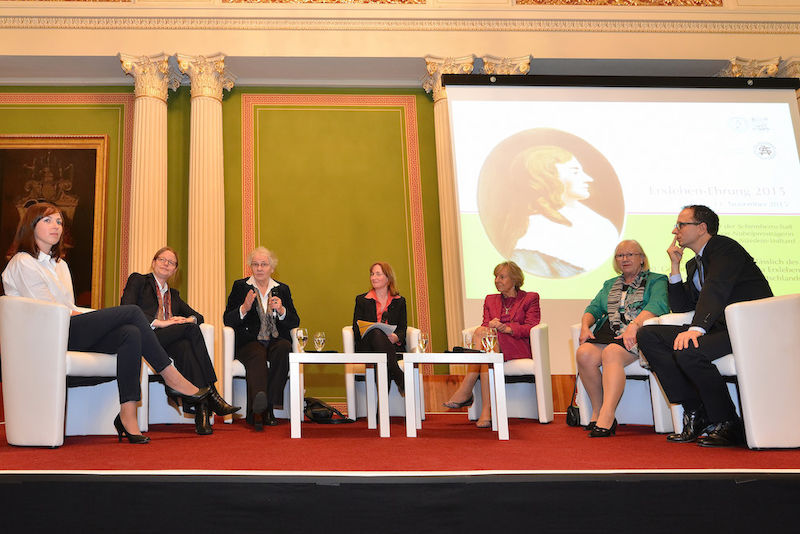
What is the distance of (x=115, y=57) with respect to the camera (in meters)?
6.34

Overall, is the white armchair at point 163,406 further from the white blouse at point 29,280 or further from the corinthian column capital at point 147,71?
the corinthian column capital at point 147,71

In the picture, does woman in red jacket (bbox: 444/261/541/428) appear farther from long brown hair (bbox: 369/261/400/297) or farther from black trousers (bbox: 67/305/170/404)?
black trousers (bbox: 67/305/170/404)

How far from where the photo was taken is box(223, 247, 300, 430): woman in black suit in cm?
401

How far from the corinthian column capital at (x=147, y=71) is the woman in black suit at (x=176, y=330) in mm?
A: 2937

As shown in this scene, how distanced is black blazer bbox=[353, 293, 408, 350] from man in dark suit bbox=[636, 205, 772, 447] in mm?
1801

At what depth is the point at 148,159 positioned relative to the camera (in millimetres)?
6277

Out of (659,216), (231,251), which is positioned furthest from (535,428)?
(231,251)

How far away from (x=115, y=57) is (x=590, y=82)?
14.2 feet

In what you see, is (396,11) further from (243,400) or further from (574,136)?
(243,400)

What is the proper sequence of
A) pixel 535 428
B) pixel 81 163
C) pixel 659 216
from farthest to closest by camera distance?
pixel 81 163, pixel 659 216, pixel 535 428

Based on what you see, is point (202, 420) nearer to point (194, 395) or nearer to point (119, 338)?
point (194, 395)

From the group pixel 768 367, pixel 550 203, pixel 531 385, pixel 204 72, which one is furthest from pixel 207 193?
pixel 768 367

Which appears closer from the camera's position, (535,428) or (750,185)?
(535,428)

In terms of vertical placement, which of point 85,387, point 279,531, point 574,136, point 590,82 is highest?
point 590,82
